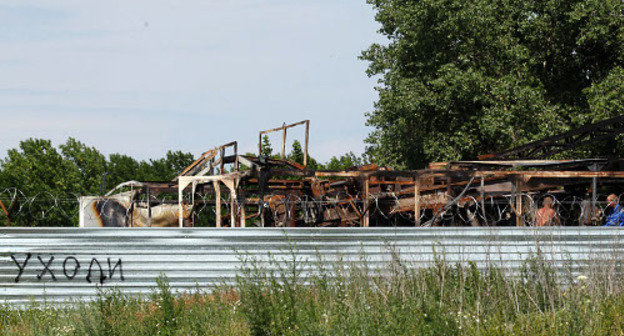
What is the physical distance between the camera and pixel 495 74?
84.5 ft

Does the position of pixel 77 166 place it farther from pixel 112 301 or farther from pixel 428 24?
pixel 112 301

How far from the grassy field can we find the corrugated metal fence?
807mm

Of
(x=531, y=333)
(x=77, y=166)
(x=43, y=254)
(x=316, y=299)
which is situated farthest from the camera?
(x=77, y=166)

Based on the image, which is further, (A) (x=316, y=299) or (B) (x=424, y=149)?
(B) (x=424, y=149)

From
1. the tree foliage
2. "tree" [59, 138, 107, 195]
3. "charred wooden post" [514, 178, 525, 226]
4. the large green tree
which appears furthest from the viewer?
"tree" [59, 138, 107, 195]

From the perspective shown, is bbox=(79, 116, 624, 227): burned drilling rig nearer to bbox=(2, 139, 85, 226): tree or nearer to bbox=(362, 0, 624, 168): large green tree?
bbox=(362, 0, 624, 168): large green tree

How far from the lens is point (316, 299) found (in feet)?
24.7

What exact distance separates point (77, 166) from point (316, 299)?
28744mm

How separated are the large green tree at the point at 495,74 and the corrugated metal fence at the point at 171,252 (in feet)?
50.1

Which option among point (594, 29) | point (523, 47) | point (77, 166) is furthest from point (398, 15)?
point (77, 166)

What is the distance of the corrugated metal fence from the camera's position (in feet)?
30.3

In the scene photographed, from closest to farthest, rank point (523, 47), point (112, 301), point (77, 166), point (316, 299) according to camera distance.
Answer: point (316, 299) → point (112, 301) → point (523, 47) → point (77, 166)

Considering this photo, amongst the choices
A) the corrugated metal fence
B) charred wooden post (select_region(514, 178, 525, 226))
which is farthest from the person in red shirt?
the corrugated metal fence

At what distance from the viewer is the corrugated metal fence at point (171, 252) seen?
30.3ft
